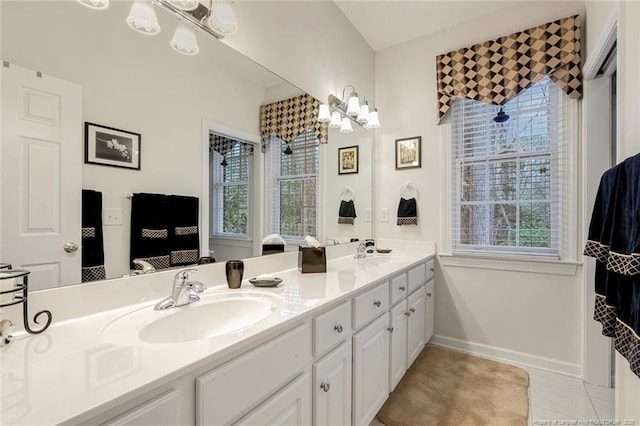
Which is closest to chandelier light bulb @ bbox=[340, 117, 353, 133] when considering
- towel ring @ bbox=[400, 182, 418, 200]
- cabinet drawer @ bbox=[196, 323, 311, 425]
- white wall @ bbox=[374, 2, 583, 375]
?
white wall @ bbox=[374, 2, 583, 375]

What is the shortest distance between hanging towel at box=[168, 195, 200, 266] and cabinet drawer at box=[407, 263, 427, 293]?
1.36m

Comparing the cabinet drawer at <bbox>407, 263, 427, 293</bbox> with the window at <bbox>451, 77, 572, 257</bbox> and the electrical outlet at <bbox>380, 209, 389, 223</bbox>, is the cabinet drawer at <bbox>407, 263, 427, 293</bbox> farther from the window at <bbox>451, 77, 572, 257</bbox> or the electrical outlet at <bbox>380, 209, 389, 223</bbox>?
the electrical outlet at <bbox>380, 209, 389, 223</bbox>

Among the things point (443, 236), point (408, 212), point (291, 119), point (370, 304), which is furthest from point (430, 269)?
point (291, 119)

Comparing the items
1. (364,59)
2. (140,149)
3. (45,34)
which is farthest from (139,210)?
(364,59)

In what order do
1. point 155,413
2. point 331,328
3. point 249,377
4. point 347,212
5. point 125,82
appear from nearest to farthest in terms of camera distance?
point 155,413 < point 249,377 < point 125,82 < point 331,328 < point 347,212

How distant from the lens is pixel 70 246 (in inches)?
37.9

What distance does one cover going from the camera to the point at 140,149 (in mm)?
1128

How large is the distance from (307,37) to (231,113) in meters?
0.97

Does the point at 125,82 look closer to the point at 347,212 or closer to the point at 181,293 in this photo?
the point at 181,293

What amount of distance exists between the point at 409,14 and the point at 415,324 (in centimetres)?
239

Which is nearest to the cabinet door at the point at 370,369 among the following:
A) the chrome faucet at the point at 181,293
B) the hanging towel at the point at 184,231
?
the chrome faucet at the point at 181,293

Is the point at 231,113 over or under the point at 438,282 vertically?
over

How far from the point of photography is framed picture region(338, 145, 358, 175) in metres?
2.46

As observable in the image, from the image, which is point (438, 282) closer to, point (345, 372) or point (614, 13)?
point (345, 372)
